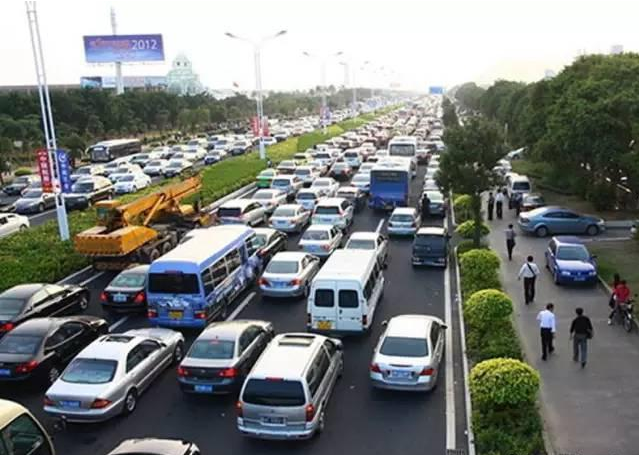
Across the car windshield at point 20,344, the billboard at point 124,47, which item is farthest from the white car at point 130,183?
the billboard at point 124,47

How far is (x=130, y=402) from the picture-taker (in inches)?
564

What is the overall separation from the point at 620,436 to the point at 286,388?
6.17 meters

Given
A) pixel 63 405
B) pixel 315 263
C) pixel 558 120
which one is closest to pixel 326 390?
pixel 63 405

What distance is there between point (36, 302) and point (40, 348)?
12.4ft

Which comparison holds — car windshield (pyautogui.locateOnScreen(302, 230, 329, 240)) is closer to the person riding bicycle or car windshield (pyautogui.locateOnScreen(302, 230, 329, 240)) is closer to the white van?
the white van

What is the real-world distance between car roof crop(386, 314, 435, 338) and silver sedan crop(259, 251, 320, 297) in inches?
219

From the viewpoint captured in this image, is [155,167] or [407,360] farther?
[155,167]

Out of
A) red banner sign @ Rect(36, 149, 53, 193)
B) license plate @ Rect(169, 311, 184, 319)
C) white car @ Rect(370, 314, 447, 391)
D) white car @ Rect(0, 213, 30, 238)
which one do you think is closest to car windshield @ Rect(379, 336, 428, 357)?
white car @ Rect(370, 314, 447, 391)

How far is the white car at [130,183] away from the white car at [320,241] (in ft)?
67.0

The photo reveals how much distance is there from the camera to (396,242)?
29.1m

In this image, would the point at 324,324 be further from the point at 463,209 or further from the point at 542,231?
the point at 463,209

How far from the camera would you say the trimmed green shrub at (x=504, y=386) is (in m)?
12.6

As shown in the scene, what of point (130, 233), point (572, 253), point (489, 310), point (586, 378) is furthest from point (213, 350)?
point (572, 253)

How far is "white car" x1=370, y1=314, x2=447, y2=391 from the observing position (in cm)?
1447
